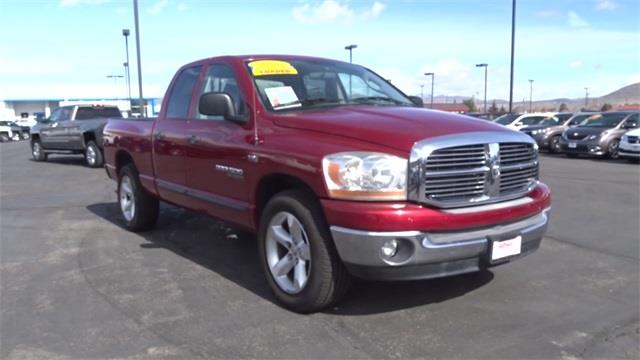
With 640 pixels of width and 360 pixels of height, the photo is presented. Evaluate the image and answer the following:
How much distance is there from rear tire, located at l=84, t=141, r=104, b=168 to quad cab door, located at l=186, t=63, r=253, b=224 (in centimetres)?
1143

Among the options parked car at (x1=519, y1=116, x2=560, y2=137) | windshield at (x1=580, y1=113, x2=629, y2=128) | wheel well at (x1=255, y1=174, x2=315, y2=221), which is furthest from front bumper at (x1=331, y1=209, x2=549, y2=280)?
parked car at (x1=519, y1=116, x2=560, y2=137)

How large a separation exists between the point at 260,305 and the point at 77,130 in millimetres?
14094

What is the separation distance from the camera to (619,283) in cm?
509

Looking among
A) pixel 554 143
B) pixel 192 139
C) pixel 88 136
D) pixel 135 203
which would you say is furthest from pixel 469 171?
pixel 554 143

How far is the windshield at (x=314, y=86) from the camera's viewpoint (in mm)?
4996

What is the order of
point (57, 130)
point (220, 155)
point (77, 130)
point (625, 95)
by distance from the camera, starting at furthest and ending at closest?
point (625, 95) < point (57, 130) < point (77, 130) < point (220, 155)

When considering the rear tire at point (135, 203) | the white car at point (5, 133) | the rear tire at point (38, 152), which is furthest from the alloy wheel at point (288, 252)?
the white car at point (5, 133)

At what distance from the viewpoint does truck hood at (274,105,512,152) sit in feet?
13.0

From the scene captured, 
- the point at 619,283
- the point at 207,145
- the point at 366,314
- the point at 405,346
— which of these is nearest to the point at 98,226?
the point at 207,145

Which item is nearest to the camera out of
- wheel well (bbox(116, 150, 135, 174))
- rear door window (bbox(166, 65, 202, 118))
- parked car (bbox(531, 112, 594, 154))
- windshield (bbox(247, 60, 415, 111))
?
windshield (bbox(247, 60, 415, 111))

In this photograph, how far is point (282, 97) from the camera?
16.3 feet

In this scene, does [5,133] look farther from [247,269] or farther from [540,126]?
[247,269]

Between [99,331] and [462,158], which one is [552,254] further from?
[99,331]

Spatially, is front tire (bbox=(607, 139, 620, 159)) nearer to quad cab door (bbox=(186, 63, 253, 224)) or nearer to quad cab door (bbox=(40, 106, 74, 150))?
quad cab door (bbox=(40, 106, 74, 150))
